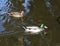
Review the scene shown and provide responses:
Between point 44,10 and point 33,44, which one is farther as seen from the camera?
point 44,10

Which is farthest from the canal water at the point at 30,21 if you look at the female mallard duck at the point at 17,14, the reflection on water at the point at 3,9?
the female mallard duck at the point at 17,14

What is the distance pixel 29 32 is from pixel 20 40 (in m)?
0.32

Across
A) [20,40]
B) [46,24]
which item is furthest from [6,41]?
[46,24]

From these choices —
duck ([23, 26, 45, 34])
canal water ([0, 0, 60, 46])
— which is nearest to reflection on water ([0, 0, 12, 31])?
canal water ([0, 0, 60, 46])

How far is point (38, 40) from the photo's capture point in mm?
4422

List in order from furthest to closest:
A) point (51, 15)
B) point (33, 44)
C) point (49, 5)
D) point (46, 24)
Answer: point (49, 5), point (51, 15), point (46, 24), point (33, 44)

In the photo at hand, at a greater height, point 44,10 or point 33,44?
point 44,10

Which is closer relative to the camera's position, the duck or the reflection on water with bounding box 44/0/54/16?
the duck

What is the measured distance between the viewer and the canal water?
437 cm

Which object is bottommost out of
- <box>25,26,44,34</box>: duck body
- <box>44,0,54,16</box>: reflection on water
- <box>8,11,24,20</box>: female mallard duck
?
<box>25,26,44,34</box>: duck body

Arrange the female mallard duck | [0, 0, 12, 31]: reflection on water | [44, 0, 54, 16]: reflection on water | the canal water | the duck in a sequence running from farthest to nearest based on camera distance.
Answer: [44, 0, 54, 16]: reflection on water < the female mallard duck < [0, 0, 12, 31]: reflection on water < the duck < the canal water

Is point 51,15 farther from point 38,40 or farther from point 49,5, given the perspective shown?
point 38,40

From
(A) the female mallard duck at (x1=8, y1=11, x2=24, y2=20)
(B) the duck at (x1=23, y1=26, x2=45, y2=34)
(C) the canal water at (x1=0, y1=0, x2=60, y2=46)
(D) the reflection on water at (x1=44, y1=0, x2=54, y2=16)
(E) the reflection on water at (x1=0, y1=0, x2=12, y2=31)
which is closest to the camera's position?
(C) the canal water at (x1=0, y1=0, x2=60, y2=46)

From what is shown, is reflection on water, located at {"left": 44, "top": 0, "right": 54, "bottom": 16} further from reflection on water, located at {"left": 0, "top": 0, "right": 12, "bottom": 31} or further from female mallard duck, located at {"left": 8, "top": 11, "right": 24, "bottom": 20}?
reflection on water, located at {"left": 0, "top": 0, "right": 12, "bottom": 31}
